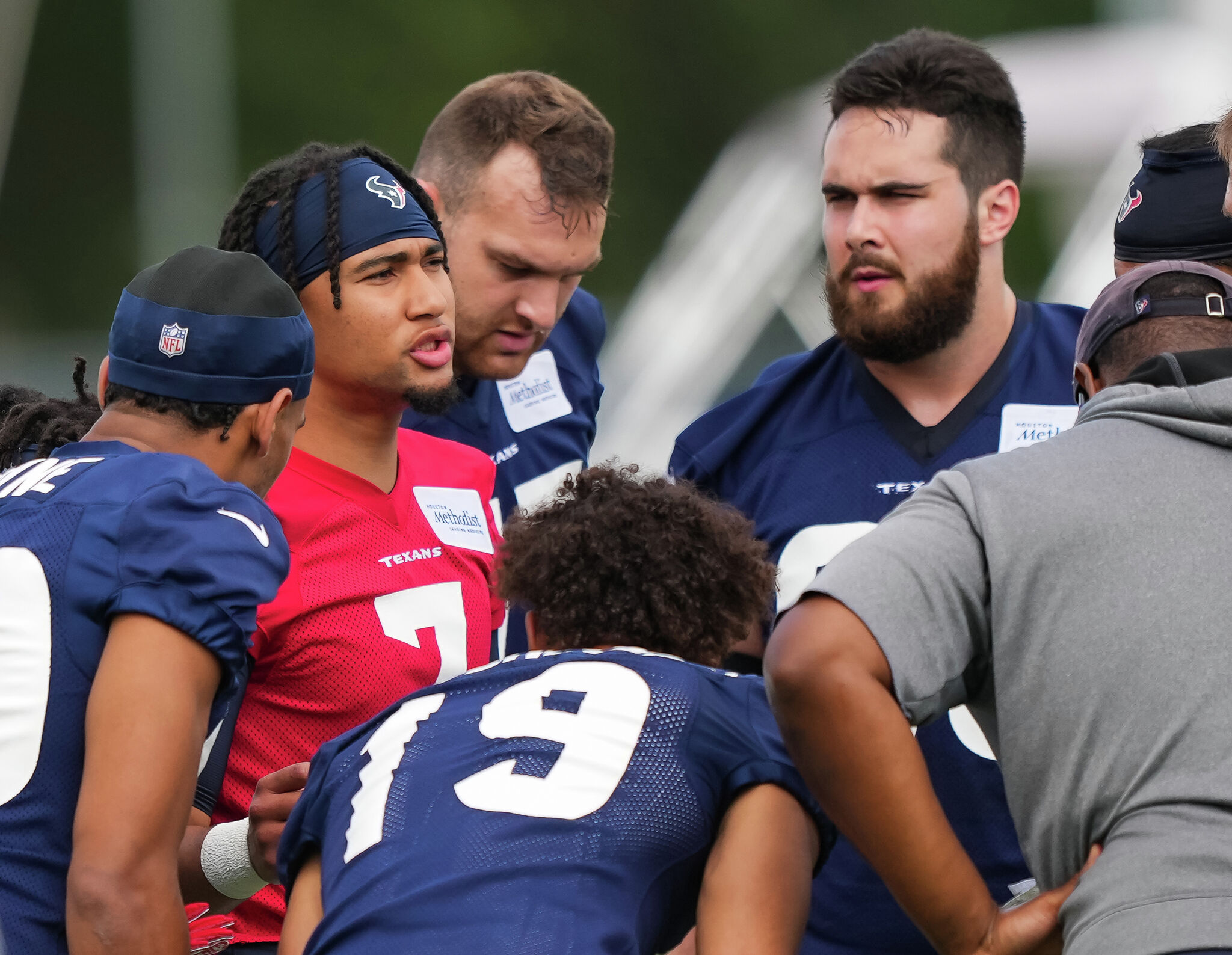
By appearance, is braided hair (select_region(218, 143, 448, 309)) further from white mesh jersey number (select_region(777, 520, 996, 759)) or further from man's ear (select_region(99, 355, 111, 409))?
white mesh jersey number (select_region(777, 520, 996, 759))

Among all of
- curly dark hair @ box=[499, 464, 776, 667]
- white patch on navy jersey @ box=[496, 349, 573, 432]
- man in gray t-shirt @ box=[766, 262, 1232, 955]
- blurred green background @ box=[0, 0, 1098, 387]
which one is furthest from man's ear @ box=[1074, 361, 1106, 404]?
blurred green background @ box=[0, 0, 1098, 387]

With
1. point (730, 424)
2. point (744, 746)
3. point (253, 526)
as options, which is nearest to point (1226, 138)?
point (730, 424)

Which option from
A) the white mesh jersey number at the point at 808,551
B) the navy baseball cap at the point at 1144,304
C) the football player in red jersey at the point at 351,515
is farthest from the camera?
the white mesh jersey number at the point at 808,551

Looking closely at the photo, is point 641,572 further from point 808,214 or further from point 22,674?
point 808,214

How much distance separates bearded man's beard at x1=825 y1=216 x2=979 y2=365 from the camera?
3.05 meters

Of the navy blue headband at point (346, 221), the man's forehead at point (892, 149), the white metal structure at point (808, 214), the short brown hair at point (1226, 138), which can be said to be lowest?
the white metal structure at point (808, 214)

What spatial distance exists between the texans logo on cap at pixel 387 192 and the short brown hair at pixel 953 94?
3.17 feet

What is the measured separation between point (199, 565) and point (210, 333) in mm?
440

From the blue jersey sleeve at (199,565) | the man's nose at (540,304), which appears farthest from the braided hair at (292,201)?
the blue jersey sleeve at (199,565)

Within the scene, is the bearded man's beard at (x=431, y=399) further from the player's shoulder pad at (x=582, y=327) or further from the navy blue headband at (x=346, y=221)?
the player's shoulder pad at (x=582, y=327)

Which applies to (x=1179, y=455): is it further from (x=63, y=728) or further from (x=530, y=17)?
(x=530, y=17)

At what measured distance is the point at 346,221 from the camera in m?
2.99

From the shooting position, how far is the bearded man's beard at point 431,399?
9.97 feet

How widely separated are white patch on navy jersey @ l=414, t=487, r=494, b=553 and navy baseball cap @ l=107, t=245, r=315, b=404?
588mm
